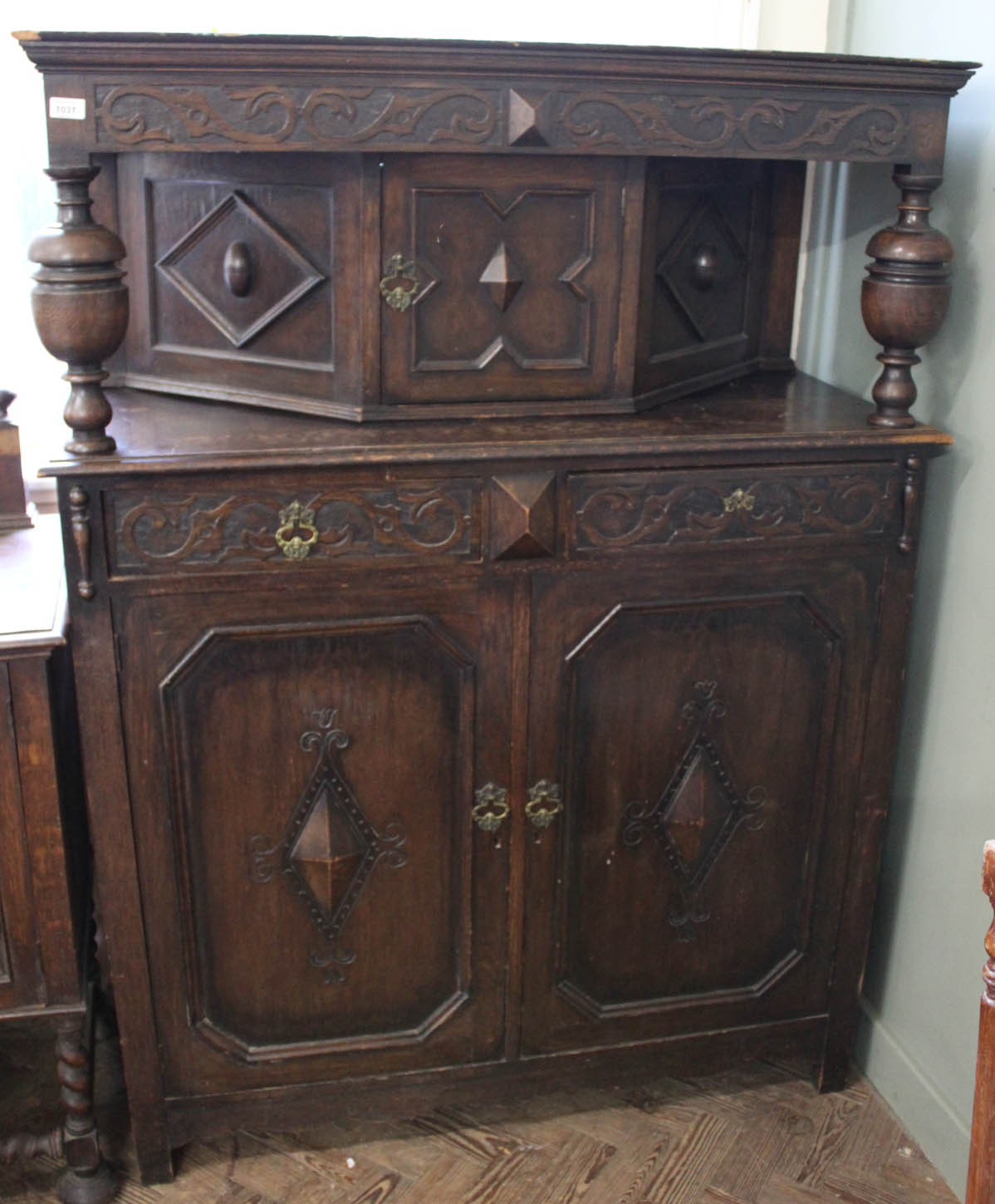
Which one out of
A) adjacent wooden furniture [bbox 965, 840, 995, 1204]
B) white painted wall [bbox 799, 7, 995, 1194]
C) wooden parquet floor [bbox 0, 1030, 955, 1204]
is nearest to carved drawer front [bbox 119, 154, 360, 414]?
white painted wall [bbox 799, 7, 995, 1194]

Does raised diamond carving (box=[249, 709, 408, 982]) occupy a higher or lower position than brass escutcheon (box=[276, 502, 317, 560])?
lower

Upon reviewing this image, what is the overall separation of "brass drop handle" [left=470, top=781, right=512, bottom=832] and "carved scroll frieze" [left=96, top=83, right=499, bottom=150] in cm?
90

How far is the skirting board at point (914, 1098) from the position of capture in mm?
2055

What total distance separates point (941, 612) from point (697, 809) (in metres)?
0.49

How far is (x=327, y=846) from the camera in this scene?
1.89 m

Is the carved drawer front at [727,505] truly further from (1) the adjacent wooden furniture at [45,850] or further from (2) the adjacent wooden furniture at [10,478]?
(2) the adjacent wooden furniture at [10,478]

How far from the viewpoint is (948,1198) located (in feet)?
6.71

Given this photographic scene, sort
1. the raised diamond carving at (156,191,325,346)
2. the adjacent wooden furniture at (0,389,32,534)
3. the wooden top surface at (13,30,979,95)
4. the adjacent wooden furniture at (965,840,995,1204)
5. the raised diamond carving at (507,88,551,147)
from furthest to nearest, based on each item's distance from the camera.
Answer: the adjacent wooden furniture at (0,389,32,534), the raised diamond carving at (156,191,325,346), the raised diamond carving at (507,88,551,147), the wooden top surface at (13,30,979,95), the adjacent wooden furniture at (965,840,995,1204)

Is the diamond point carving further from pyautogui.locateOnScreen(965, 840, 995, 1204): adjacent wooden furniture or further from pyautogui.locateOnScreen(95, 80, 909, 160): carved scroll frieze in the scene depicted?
pyautogui.locateOnScreen(965, 840, 995, 1204): adjacent wooden furniture

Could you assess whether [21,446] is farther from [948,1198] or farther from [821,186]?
[948,1198]

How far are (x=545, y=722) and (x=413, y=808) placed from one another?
233 mm

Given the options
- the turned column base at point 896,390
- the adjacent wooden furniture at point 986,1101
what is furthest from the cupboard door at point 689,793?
the adjacent wooden furniture at point 986,1101

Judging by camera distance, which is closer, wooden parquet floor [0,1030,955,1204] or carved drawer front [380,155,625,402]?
carved drawer front [380,155,625,402]

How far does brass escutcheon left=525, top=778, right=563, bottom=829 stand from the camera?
1936 millimetres
